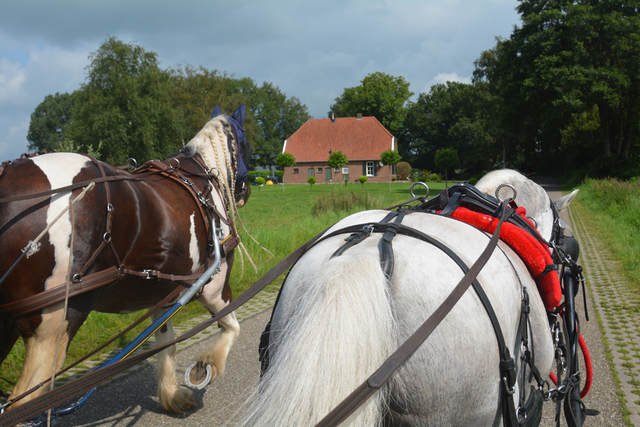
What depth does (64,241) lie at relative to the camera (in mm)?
1965

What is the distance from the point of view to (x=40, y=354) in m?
1.95

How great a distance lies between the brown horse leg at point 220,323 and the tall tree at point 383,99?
2444 inches

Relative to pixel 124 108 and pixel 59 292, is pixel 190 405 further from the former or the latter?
pixel 124 108

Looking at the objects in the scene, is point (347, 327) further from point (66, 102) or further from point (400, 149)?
point (66, 102)

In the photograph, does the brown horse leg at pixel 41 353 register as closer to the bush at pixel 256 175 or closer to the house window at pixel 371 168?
the house window at pixel 371 168

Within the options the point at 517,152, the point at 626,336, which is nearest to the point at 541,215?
the point at 626,336

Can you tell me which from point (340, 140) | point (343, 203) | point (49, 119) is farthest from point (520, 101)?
point (49, 119)

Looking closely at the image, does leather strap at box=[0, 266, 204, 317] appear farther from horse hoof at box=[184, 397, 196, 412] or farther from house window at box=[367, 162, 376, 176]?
house window at box=[367, 162, 376, 176]

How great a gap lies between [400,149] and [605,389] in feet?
194

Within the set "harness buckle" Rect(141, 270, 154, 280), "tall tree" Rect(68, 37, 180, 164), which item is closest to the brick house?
"tall tree" Rect(68, 37, 180, 164)

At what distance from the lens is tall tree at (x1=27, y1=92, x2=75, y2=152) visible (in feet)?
236

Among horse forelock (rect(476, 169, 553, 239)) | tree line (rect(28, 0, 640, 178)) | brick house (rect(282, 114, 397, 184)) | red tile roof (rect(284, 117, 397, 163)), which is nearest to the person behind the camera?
horse forelock (rect(476, 169, 553, 239))

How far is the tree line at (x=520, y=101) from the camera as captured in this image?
2389 cm

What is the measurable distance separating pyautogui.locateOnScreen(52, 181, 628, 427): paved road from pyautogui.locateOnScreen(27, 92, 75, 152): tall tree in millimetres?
80623
